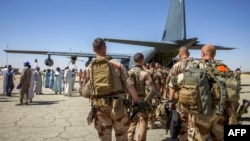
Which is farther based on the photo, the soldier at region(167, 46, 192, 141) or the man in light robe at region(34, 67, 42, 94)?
the man in light robe at region(34, 67, 42, 94)

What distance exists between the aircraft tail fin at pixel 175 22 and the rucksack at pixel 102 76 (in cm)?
1458

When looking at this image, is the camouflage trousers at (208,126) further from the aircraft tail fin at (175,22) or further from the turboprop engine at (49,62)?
the turboprop engine at (49,62)

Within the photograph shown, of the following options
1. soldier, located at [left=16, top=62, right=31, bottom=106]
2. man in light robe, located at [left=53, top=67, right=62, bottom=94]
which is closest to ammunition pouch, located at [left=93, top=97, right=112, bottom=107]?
soldier, located at [left=16, top=62, right=31, bottom=106]

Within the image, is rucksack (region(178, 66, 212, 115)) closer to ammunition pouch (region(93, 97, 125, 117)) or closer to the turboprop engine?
ammunition pouch (region(93, 97, 125, 117))

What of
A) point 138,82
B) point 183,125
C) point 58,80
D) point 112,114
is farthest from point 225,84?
point 58,80

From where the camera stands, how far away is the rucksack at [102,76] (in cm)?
313

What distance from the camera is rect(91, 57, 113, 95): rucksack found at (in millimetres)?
3131

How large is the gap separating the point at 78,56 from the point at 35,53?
4.95 metres

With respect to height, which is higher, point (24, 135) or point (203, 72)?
point (203, 72)

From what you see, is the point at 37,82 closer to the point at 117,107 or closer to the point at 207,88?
the point at 117,107

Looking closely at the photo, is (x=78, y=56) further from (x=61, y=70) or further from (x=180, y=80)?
(x=180, y=80)

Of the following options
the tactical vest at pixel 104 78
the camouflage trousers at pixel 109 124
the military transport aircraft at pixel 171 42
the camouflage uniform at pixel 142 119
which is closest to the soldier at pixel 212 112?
the camouflage trousers at pixel 109 124

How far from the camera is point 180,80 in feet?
10.6

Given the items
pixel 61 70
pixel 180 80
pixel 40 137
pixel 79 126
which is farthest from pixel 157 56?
pixel 180 80
